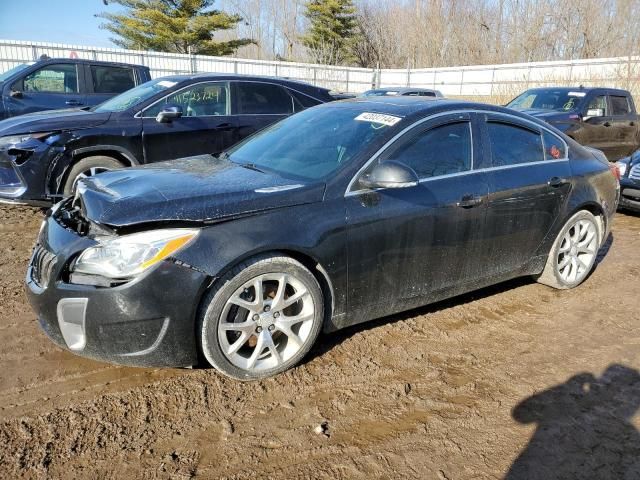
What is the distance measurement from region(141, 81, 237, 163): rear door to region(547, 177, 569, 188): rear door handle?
11.8 ft

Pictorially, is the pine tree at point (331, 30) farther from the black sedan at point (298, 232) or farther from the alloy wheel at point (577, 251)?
the black sedan at point (298, 232)

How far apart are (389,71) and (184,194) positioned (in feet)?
105

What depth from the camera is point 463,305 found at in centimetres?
407

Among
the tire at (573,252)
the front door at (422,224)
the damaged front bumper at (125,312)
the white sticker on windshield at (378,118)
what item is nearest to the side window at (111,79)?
the white sticker on windshield at (378,118)

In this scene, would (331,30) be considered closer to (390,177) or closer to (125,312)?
(390,177)

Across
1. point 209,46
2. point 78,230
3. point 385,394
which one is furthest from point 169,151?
point 209,46

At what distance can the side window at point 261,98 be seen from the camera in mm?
6664

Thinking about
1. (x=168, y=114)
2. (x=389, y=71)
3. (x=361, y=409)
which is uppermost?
(x=389, y=71)

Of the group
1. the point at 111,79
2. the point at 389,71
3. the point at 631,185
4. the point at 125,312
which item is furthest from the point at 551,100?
the point at 389,71

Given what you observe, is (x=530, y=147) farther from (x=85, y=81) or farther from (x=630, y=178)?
(x=85, y=81)

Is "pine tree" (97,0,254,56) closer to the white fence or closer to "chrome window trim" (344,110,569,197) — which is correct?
the white fence

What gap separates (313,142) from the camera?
140 inches

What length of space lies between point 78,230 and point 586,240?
4089 mm

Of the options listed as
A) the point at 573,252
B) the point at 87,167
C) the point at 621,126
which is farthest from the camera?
the point at 621,126
